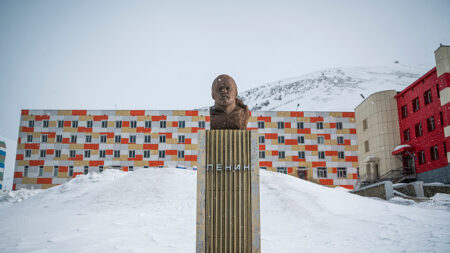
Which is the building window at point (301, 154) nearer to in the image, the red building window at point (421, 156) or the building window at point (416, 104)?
the red building window at point (421, 156)

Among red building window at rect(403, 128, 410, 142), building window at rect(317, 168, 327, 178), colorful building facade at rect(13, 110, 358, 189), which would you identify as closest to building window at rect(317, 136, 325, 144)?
colorful building facade at rect(13, 110, 358, 189)

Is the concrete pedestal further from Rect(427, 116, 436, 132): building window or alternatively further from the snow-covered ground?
Rect(427, 116, 436, 132): building window

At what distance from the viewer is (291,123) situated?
47344mm

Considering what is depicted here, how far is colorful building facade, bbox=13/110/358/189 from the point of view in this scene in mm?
45750

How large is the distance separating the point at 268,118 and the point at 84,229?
3550 centimetres

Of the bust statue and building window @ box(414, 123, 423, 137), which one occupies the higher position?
building window @ box(414, 123, 423, 137)

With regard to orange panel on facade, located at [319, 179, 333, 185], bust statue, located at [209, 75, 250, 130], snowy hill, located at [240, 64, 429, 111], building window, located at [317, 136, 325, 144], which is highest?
snowy hill, located at [240, 64, 429, 111]

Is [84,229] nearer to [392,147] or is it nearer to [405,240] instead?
[405,240]

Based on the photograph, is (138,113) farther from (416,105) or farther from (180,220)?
(416,105)

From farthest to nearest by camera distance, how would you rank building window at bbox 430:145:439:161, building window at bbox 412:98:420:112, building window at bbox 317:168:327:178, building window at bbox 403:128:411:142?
building window at bbox 317:168:327:178, building window at bbox 403:128:411:142, building window at bbox 412:98:420:112, building window at bbox 430:145:439:161

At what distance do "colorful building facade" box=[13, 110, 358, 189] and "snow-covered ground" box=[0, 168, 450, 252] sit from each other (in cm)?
2010

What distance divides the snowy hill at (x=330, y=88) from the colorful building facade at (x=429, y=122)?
70.2 metres

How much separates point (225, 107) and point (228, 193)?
238 cm

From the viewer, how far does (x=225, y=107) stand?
941 centimetres
